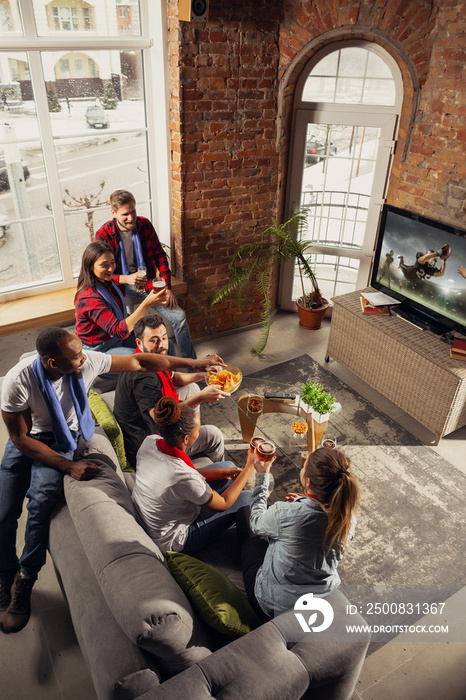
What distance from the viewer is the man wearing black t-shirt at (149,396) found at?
2.76m

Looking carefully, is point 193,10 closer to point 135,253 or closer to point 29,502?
point 135,253

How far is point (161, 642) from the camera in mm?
1660

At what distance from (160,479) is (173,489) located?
7 cm

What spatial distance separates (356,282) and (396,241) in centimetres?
106

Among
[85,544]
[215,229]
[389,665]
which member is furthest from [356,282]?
[85,544]

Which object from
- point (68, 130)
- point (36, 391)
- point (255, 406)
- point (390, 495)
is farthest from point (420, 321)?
point (68, 130)

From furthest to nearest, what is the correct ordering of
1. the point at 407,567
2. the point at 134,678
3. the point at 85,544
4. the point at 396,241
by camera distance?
the point at 396,241
the point at 407,567
the point at 85,544
the point at 134,678

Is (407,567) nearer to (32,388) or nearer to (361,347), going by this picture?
(361,347)

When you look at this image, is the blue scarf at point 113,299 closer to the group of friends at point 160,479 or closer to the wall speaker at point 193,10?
the group of friends at point 160,479

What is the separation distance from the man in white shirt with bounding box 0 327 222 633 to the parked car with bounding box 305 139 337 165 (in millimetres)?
3109

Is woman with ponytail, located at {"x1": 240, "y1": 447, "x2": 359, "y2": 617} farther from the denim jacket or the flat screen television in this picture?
the flat screen television

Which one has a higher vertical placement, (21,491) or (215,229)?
(215,229)

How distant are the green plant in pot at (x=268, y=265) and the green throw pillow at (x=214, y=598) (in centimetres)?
275

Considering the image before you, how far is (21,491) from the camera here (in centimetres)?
252
